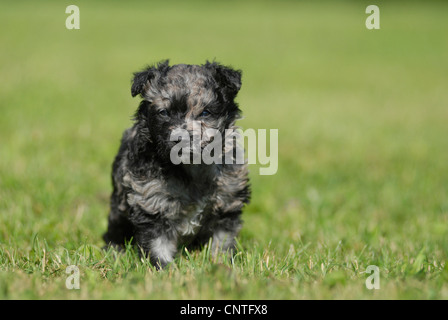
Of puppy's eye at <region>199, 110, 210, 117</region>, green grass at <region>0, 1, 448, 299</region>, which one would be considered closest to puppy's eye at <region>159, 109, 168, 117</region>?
→ puppy's eye at <region>199, 110, 210, 117</region>

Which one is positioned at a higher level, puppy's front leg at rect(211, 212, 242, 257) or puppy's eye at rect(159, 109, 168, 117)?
puppy's eye at rect(159, 109, 168, 117)

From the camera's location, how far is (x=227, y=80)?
4.31m

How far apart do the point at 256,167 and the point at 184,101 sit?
4489 millimetres

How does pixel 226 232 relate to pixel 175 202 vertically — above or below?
below

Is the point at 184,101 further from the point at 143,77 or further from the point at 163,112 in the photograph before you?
the point at 143,77

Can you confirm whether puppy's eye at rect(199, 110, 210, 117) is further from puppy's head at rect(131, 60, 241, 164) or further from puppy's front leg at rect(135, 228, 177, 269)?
puppy's front leg at rect(135, 228, 177, 269)

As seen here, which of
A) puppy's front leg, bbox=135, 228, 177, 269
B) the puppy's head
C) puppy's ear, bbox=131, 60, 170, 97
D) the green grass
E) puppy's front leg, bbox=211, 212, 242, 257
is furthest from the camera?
puppy's front leg, bbox=211, 212, 242, 257

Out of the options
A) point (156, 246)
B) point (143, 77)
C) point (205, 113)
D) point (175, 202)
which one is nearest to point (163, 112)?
point (205, 113)

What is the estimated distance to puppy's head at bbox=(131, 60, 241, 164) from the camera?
3939mm

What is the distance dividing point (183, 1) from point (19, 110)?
29976 mm

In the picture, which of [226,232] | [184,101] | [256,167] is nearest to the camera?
[184,101]

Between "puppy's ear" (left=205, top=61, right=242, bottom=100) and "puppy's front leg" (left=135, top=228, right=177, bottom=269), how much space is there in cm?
125
